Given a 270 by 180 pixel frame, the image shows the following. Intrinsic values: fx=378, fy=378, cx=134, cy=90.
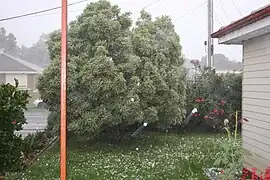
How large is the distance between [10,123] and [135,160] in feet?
5.13

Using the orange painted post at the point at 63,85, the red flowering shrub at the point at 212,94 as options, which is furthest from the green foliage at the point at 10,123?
the red flowering shrub at the point at 212,94

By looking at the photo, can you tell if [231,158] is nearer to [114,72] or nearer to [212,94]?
[114,72]

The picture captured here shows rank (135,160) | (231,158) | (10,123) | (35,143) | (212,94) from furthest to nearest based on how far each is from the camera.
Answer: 1. (212,94)
2. (35,143)
3. (135,160)
4. (10,123)
5. (231,158)

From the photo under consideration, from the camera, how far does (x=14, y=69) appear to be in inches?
170

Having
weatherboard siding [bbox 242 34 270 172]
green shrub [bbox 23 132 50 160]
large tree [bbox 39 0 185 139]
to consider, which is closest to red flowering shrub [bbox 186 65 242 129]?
large tree [bbox 39 0 185 139]

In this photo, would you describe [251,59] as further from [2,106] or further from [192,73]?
[192,73]

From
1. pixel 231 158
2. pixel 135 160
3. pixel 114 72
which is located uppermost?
pixel 114 72

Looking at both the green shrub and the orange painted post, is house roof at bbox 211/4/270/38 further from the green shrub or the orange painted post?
the green shrub

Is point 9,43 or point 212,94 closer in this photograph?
point 9,43

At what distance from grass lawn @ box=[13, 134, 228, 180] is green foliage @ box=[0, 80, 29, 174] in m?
0.24

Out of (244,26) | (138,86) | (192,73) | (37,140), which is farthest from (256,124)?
(192,73)

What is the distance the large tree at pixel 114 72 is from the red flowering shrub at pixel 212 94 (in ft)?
5.25

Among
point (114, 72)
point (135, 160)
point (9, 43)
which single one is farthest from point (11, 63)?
point (135, 160)

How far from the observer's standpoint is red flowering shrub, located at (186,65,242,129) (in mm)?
7121
